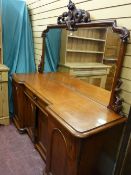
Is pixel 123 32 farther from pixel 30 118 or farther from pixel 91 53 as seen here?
pixel 30 118

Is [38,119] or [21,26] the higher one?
[21,26]

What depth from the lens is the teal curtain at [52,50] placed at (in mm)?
2266

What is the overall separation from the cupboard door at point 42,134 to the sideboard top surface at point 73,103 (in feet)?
0.98

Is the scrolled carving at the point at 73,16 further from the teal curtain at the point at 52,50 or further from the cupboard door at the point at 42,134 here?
the cupboard door at the point at 42,134

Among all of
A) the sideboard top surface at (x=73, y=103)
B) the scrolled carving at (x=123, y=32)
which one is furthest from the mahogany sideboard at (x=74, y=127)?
the scrolled carving at (x=123, y=32)

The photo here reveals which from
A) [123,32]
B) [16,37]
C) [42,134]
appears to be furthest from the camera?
[16,37]

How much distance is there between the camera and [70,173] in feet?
3.87

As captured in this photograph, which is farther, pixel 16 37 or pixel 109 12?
pixel 16 37

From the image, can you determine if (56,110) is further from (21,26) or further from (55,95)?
(21,26)

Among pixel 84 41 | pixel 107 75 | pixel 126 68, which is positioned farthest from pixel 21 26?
pixel 126 68

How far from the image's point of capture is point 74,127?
109cm

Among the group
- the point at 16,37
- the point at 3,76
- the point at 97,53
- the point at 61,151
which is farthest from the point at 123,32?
the point at 16,37

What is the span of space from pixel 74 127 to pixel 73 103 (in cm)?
39

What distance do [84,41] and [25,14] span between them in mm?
1324
